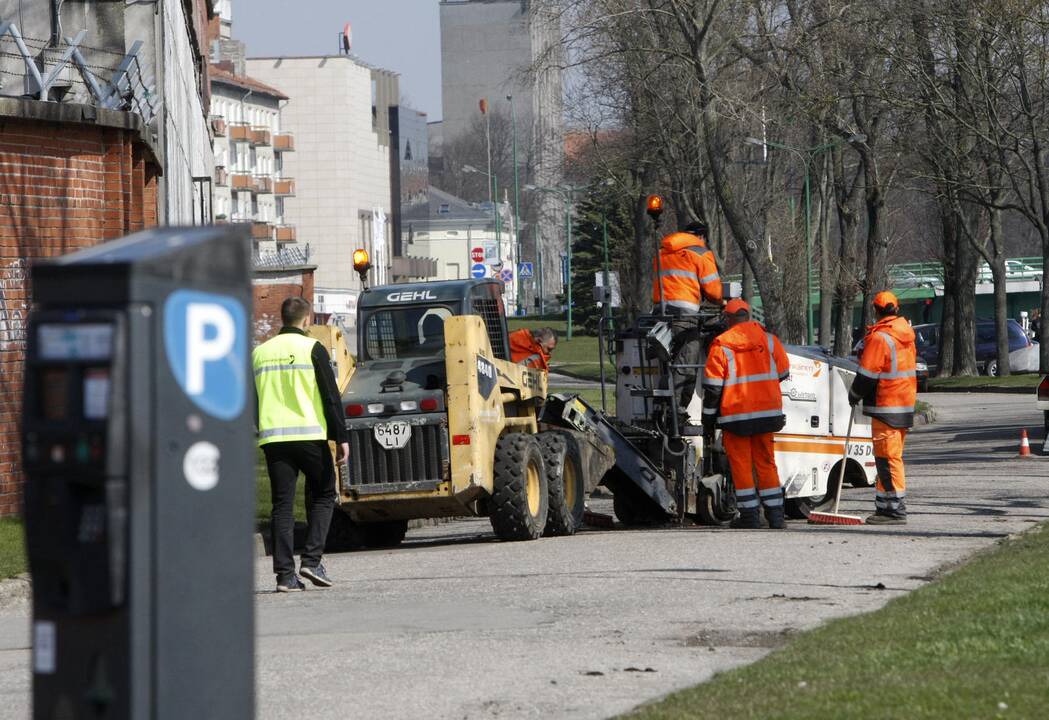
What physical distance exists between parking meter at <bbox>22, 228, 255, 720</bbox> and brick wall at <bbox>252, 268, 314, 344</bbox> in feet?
144

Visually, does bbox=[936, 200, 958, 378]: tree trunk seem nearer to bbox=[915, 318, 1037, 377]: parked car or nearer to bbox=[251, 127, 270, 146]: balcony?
bbox=[915, 318, 1037, 377]: parked car

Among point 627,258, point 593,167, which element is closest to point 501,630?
point 593,167

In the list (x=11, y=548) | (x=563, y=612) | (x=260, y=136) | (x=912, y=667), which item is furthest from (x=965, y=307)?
(x=260, y=136)

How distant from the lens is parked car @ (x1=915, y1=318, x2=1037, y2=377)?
5219 centimetres

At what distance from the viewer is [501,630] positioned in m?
8.95

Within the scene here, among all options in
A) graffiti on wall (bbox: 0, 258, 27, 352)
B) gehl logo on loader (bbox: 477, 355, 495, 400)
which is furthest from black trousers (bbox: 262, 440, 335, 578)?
graffiti on wall (bbox: 0, 258, 27, 352)

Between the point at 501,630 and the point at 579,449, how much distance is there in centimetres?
641

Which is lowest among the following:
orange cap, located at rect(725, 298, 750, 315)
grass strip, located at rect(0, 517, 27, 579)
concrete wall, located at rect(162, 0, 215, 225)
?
grass strip, located at rect(0, 517, 27, 579)

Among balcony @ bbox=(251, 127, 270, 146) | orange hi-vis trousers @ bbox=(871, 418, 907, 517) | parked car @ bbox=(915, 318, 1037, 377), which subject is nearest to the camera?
orange hi-vis trousers @ bbox=(871, 418, 907, 517)

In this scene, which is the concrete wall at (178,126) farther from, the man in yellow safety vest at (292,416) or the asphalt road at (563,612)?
the man in yellow safety vest at (292,416)

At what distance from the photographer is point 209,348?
396 cm

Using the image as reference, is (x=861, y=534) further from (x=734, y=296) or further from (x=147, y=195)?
(x=147, y=195)

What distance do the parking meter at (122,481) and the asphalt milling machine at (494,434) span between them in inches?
390

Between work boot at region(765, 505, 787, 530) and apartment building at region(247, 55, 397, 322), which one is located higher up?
apartment building at region(247, 55, 397, 322)
